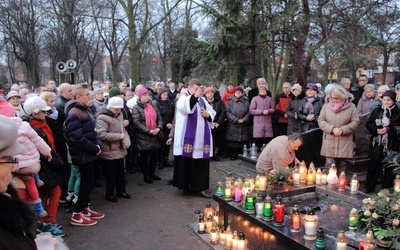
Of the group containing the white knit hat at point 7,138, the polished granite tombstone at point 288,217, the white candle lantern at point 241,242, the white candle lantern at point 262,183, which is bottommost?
the white candle lantern at point 241,242

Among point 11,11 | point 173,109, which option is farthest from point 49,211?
point 11,11

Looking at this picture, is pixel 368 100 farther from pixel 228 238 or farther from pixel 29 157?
pixel 29 157

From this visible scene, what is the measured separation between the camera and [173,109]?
8414 millimetres

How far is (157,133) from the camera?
23.3 ft

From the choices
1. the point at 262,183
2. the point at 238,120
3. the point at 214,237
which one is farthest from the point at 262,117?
the point at 214,237

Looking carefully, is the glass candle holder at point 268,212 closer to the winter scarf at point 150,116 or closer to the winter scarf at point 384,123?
the winter scarf at point 384,123

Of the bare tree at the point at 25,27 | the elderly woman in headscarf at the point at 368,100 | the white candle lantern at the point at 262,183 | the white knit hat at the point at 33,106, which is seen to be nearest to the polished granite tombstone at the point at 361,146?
the elderly woman in headscarf at the point at 368,100

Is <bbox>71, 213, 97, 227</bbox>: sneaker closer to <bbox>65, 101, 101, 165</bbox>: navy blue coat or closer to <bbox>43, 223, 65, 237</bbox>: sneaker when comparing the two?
<bbox>43, 223, 65, 237</bbox>: sneaker

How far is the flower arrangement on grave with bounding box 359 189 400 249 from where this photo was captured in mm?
2992

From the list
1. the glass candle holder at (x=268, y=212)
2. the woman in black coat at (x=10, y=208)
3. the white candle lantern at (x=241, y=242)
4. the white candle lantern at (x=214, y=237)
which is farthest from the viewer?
the white candle lantern at (x=214, y=237)

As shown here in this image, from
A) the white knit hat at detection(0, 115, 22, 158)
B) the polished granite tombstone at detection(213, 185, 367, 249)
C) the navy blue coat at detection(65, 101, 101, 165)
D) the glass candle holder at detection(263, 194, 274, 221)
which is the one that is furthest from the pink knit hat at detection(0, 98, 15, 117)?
the glass candle holder at detection(263, 194, 274, 221)

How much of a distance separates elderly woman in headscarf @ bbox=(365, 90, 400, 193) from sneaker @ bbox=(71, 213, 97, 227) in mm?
4819

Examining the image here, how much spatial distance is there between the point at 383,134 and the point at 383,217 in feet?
10.9

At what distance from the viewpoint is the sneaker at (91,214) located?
5363 mm
